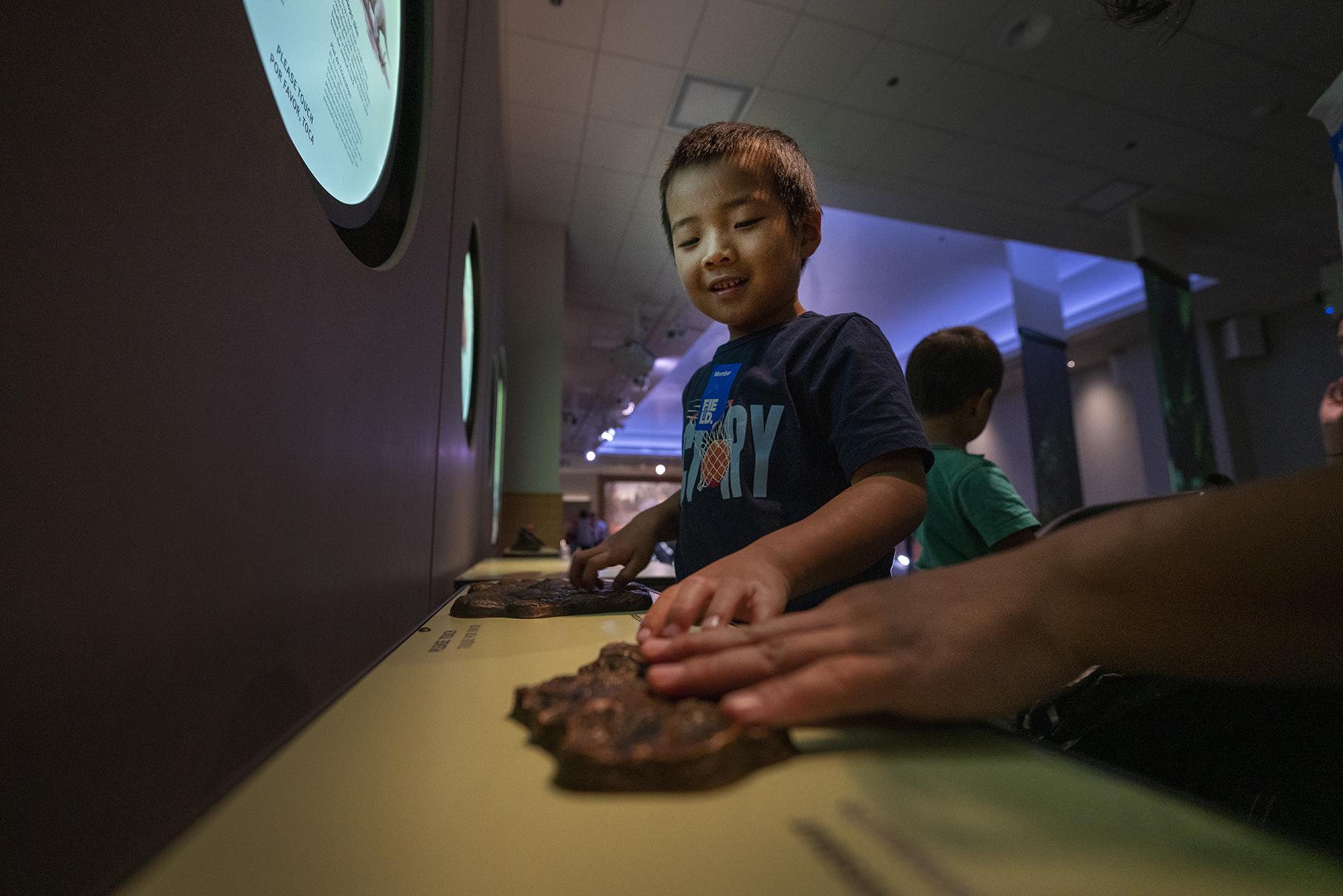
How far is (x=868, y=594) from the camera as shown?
37 centimetres

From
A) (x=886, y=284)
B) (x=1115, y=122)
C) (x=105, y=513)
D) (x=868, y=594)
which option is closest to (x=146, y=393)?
(x=105, y=513)

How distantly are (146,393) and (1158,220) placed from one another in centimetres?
644

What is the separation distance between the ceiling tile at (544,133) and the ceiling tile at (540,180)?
9 centimetres

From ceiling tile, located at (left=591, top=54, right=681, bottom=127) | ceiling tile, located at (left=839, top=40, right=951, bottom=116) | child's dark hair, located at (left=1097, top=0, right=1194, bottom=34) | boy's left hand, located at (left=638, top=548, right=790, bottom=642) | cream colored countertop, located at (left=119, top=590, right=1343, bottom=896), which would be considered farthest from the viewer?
ceiling tile, located at (left=591, top=54, right=681, bottom=127)

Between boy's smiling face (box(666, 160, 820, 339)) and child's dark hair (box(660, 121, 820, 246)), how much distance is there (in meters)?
0.01

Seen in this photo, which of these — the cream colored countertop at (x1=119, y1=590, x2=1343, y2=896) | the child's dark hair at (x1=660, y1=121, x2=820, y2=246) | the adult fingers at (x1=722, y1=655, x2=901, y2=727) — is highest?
the child's dark hair at (x1=660, y1=121, x2=820, y2=246)

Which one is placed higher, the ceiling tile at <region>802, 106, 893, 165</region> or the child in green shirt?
the ceiling tile at <region>802, 106, 893, 165</region>

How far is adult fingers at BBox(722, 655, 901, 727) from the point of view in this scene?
309mm

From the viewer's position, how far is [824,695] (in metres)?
0.32

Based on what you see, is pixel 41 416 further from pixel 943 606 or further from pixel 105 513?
pixel 943 606

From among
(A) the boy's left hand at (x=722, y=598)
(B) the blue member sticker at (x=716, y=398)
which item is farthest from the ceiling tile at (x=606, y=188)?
(A) the boy's left hand at (x=722, y=598)

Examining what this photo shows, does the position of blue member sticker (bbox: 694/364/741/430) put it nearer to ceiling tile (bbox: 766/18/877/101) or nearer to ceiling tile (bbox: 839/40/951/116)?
ceiling tile (bbox: 766/18/877/101)

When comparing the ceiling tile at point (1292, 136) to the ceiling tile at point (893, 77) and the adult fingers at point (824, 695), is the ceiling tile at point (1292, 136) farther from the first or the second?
the adult fingers at point (824, 695)

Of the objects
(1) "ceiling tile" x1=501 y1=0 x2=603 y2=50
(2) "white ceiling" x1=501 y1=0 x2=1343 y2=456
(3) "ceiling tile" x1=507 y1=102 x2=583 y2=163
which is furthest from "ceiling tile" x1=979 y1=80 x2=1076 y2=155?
(3) "ceiling tile" x1=507 y1=102 x2=583 y2=163
